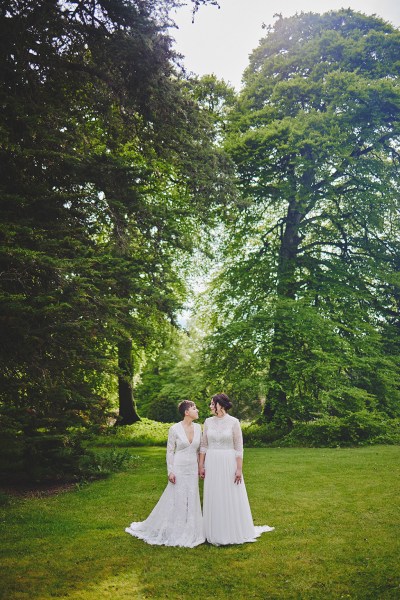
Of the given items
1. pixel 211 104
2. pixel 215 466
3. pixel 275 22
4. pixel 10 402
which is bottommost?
pixel 215 466

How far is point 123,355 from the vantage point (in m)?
18.9

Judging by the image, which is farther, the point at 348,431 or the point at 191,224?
the point at 191,224

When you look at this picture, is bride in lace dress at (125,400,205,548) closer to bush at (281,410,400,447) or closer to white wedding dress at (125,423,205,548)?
white wedding dress at (125,423,205,548)

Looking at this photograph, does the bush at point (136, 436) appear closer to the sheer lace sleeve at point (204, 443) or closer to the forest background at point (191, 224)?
the forest background at point (191, 224)

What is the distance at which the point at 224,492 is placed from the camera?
710 centimetres

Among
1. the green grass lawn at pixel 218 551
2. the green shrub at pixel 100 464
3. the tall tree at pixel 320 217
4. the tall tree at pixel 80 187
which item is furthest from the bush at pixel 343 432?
the tall tree at pixel 80 187

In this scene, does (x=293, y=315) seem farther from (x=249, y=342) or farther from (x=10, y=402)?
(x=10, y=402)

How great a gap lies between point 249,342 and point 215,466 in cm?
1249

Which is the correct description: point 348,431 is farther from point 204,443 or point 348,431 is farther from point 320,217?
point 204,443

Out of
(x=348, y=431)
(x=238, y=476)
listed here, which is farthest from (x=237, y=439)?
(x=348, y=431)

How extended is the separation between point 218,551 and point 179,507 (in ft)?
2.92

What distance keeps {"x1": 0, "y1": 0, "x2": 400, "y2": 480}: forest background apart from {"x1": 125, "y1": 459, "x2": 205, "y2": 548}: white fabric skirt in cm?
279

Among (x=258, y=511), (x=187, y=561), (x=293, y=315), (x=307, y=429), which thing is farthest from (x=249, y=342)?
(x=187, y=561)

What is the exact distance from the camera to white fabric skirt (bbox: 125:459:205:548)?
696 cm
